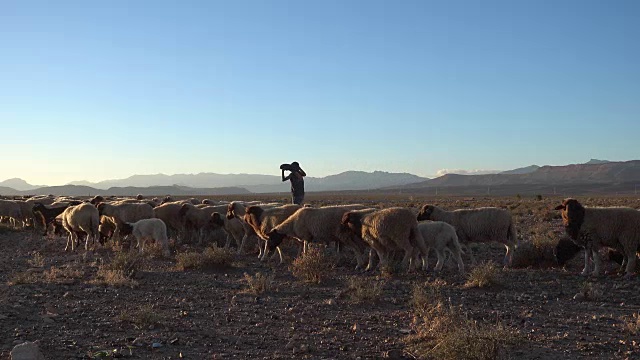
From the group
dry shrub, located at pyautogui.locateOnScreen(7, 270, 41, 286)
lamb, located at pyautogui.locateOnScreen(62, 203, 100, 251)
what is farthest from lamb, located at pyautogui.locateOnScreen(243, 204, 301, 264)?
dry shrub, located at pyautogui.locateOnScreen(7, 270, 41, 286)

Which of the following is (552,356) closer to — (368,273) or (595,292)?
(595,292)

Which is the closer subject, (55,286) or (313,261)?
(55,286)

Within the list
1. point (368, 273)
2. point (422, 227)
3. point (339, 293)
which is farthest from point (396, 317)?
point (422, 227)

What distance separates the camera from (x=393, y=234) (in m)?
12.5

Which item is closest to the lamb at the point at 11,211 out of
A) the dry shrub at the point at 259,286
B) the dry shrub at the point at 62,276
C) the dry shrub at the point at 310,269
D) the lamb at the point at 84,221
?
the lamb at the point at 84,221

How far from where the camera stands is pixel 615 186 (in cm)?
12062

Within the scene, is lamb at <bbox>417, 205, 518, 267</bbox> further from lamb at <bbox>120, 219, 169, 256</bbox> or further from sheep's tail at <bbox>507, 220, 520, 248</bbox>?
lamb at <bbox>120, 219, 169, 256</bbox>

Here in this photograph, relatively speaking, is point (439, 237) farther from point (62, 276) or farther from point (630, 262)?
point (62, 276)

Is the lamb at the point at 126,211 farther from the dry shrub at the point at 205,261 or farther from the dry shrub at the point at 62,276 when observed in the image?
the dry shrub at the point at 62,276

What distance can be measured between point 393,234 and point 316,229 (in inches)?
92.6

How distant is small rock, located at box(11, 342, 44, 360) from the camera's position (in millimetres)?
5691

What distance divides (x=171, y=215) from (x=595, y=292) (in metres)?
14.4

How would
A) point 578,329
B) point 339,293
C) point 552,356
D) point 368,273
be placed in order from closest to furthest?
point 552,356 → point 578,329 → point 339,293 → point 368,273

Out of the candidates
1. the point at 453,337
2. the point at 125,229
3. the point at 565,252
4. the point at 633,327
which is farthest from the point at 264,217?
the point at 633,327
